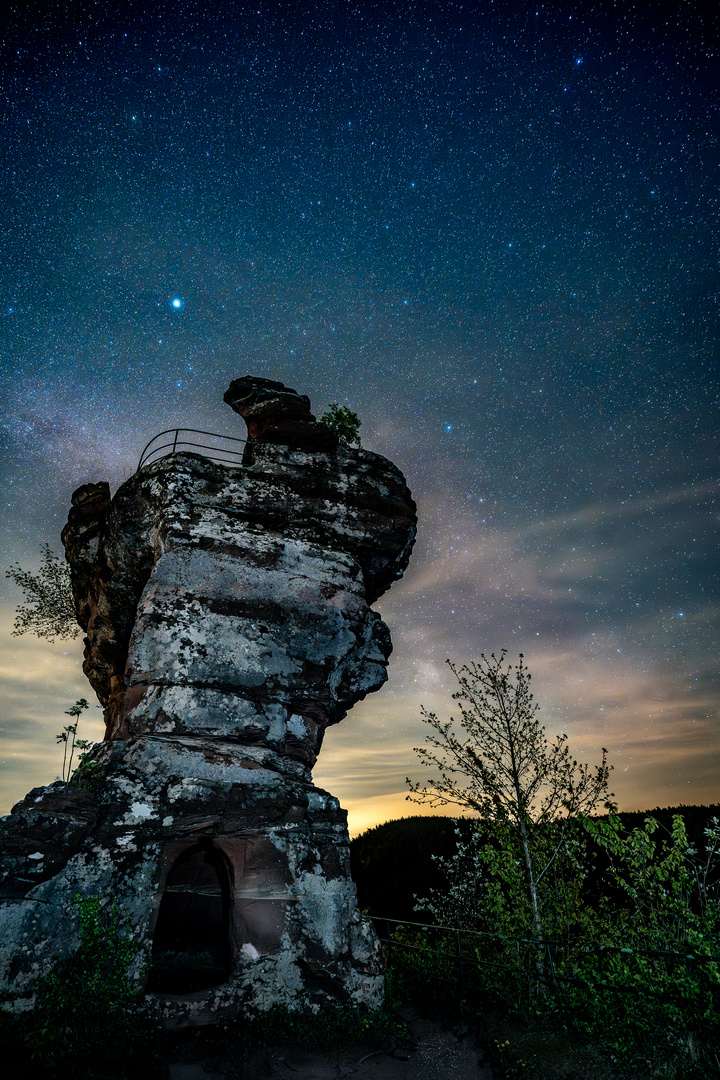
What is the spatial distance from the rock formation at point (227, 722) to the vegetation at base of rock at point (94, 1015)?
19cm

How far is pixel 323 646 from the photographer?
317 inches

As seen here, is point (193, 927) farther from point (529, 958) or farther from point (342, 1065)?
point (529, 958)

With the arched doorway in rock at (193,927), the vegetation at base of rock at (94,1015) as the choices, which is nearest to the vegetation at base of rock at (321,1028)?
the vegetation at base of rock at (94,1015)

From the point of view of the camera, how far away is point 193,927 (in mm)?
7883

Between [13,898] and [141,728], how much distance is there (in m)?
2.04

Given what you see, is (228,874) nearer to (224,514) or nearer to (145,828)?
(145,828)

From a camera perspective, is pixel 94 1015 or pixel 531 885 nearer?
pixel 94 1015

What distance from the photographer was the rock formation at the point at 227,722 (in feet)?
17.8

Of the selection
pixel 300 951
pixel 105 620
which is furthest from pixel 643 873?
pixel 105 620

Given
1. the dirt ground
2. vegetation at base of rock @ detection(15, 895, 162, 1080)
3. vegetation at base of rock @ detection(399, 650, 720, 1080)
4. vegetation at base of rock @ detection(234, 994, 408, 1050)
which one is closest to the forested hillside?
vegetation at base of rock @ detection(399, 650, 720, 1080)

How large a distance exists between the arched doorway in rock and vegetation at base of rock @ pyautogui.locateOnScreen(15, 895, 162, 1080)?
3.68 feet

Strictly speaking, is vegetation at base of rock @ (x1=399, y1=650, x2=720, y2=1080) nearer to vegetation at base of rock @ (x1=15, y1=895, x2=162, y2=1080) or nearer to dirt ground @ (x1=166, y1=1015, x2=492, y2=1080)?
dirt ground @ (x1=166, y1=1015, x2=492, y2=1080)

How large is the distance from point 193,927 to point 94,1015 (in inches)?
140

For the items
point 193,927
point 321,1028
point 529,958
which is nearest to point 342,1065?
point 321,1028
